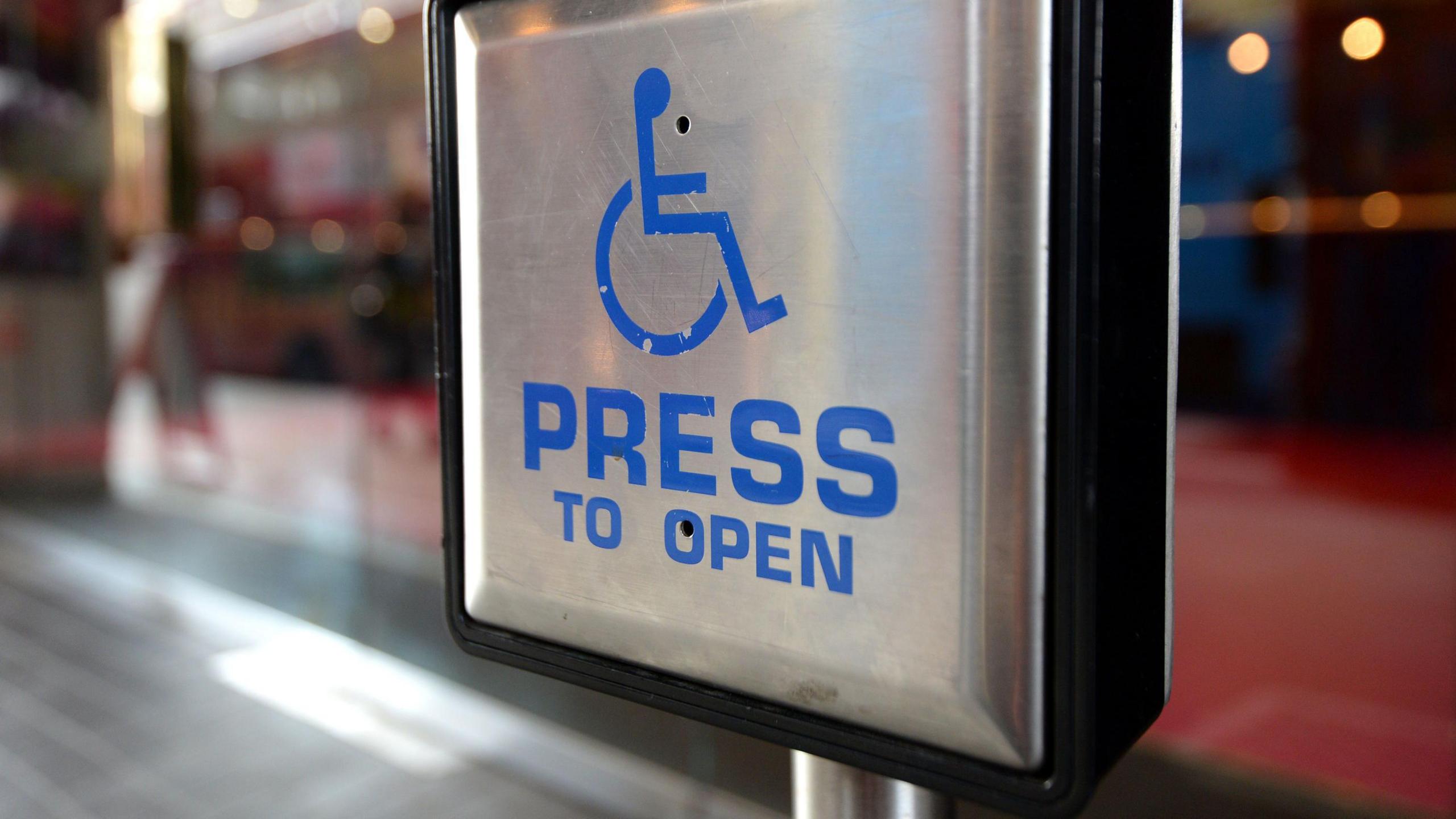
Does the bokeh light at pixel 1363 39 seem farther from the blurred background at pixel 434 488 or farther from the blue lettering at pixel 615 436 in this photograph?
the blue lettering at pixel 615 436

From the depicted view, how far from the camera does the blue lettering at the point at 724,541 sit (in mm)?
573

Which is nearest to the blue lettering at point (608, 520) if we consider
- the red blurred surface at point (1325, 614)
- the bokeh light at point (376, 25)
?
the red blurred surface at point (1325, 614)

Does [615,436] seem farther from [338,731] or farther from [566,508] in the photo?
[338,731]

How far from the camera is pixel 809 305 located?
53 centimetres

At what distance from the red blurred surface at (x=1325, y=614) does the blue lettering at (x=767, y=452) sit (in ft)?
6.61

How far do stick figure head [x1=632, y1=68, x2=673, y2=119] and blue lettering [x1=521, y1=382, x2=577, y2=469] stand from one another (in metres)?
0.15

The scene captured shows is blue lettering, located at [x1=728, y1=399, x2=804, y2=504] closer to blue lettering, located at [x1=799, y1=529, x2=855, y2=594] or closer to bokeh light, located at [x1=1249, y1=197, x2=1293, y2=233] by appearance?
blue lettering, located at [x1=799, y1=529, x2=855, y2=594]

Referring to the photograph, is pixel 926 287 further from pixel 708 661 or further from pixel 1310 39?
pixel 1310 39

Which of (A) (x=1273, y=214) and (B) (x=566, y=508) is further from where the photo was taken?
(A) (x=1273, y=214)

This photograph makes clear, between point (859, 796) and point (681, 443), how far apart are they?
219 millimetres

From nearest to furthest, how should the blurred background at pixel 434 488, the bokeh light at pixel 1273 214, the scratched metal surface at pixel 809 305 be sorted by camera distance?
the scratched metal surface at pixel 809 305, the blurred background at pixel 434 488, the bokeh light at pixel 1273 214

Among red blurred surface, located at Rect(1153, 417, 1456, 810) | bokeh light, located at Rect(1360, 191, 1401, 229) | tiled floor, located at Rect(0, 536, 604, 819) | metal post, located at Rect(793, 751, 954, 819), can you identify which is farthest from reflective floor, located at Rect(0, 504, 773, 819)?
bokeh light, located at Rect(1360, 191, 1401, 229)

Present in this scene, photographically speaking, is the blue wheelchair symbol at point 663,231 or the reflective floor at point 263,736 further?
the reflective floor at point 263,736

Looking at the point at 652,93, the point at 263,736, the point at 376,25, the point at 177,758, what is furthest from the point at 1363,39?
the point at 177,758
